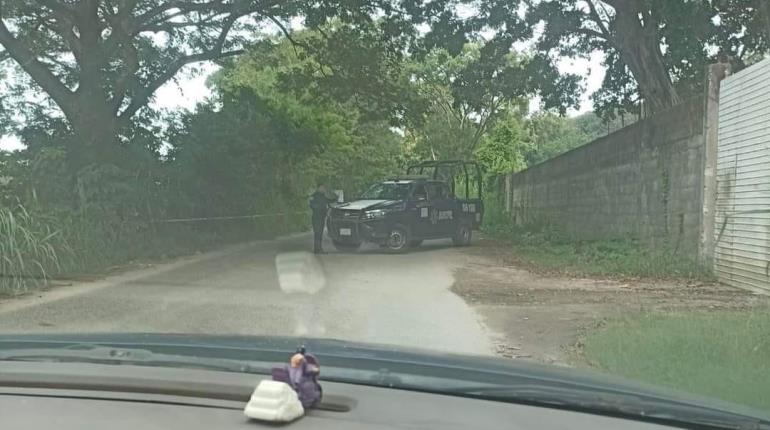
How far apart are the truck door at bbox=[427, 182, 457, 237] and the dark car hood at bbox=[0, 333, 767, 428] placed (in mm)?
16703

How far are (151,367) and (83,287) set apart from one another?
10.3 m

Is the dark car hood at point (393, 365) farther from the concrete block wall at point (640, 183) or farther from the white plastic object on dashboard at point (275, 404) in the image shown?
the concrete block wall at point (640, 183)

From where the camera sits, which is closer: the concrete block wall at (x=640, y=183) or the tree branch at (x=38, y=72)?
the concrete block wall at (x=640, y=183)

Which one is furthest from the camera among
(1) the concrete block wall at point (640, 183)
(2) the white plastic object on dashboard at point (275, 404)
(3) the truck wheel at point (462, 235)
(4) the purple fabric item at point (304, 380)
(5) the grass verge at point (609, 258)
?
(3) the truck wheel at point (462, 235)

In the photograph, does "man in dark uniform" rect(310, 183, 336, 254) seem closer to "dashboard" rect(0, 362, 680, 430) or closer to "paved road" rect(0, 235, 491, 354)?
"paved road" rect(0, 235, 491, 354)

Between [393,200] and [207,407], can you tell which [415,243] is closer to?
[393,200]

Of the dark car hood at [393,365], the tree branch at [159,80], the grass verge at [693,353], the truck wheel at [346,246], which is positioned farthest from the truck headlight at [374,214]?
the dark car hood at [393,365]

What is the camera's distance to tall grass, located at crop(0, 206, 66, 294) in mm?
11406

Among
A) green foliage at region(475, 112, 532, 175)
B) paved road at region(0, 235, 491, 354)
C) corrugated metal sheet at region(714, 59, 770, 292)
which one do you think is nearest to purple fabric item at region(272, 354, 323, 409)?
paved road at region(0, 235, 491, 354)

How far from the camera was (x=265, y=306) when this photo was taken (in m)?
10.0

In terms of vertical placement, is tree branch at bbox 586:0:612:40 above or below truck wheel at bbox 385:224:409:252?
above

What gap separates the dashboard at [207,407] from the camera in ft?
6.46

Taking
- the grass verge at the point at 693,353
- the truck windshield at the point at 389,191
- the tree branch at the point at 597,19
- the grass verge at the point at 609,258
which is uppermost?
the tree branch at the point at 597,19

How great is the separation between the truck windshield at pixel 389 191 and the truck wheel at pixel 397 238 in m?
0.82
